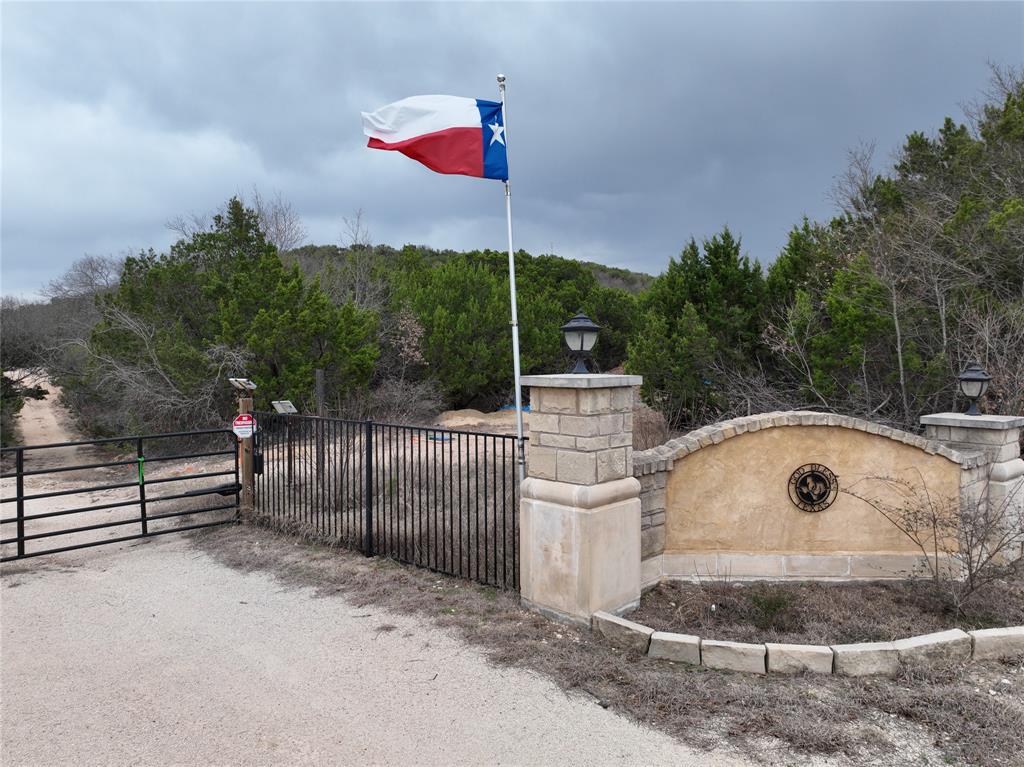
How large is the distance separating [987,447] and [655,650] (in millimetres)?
4496

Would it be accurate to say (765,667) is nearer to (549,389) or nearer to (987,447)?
(549,389)

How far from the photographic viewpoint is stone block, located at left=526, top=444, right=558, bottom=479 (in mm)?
5570

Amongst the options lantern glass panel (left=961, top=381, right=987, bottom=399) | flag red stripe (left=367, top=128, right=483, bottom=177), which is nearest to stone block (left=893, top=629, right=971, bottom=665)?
lantern glass panel (left=961, top=381, right=987, bottom=399)

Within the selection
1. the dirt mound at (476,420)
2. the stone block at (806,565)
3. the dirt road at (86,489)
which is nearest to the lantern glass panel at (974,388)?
the stone block at (806,565)

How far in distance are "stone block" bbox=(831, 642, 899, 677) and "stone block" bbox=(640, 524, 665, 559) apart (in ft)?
6.01

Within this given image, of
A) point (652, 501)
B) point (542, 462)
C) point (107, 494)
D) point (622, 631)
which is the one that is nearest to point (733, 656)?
point (622, 631)

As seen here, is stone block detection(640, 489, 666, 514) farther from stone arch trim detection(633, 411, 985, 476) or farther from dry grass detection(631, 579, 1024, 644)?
dry grass detection(631, 579, 1024, 644)

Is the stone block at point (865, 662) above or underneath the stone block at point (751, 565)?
underneath

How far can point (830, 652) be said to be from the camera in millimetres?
4531

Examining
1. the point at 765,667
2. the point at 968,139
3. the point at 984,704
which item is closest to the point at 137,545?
the point at 765,667

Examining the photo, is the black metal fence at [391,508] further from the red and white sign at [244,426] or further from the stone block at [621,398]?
the stone block at [621,398]

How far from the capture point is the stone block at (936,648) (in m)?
4.61

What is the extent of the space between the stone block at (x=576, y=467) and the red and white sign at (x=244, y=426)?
4.96 m

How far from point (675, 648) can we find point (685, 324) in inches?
513
